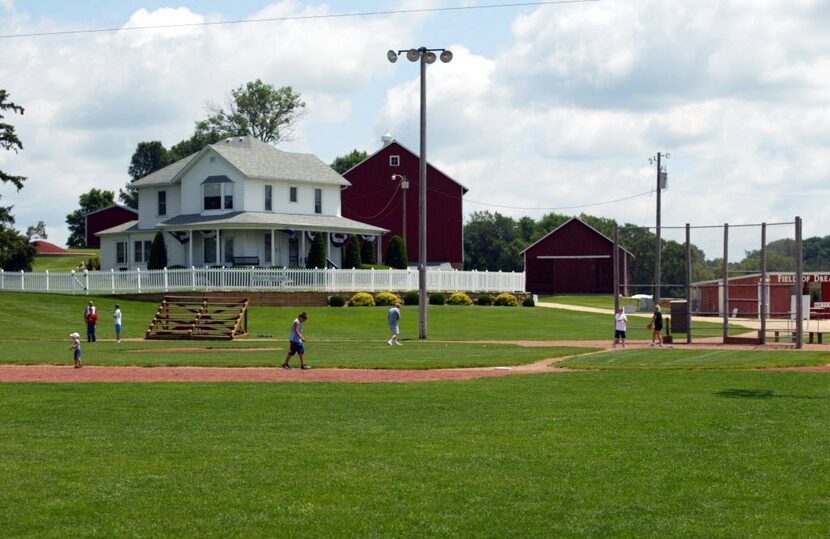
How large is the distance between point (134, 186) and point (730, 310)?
41.5 meters

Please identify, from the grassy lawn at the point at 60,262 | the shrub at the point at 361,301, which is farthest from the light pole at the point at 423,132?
the grassy lawn at the point at 60,262

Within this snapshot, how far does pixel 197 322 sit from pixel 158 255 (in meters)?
21.0

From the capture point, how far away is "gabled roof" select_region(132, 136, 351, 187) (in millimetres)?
64062

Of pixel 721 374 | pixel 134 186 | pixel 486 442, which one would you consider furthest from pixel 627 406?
pixel 134 186

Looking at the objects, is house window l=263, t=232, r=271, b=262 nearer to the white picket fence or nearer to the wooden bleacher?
the white picket fence

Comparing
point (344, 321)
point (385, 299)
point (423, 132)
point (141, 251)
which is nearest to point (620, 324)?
point (423, 132)

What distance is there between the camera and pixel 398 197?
7875 centimetres

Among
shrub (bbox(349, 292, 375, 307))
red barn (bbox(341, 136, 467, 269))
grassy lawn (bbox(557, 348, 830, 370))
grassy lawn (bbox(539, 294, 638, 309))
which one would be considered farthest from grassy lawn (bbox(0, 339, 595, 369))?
red barn (bbox(341, 136, 467, 269))

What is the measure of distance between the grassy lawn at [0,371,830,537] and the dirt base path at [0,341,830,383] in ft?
9.48

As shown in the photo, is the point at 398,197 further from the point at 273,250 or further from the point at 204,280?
the point at 204,280

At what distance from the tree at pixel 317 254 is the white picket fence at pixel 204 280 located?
10.3 ft

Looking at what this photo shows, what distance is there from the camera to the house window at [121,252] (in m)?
68.9

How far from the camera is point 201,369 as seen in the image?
2762 centimetres

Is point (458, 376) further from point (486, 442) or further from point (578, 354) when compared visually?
point (486, 442)
